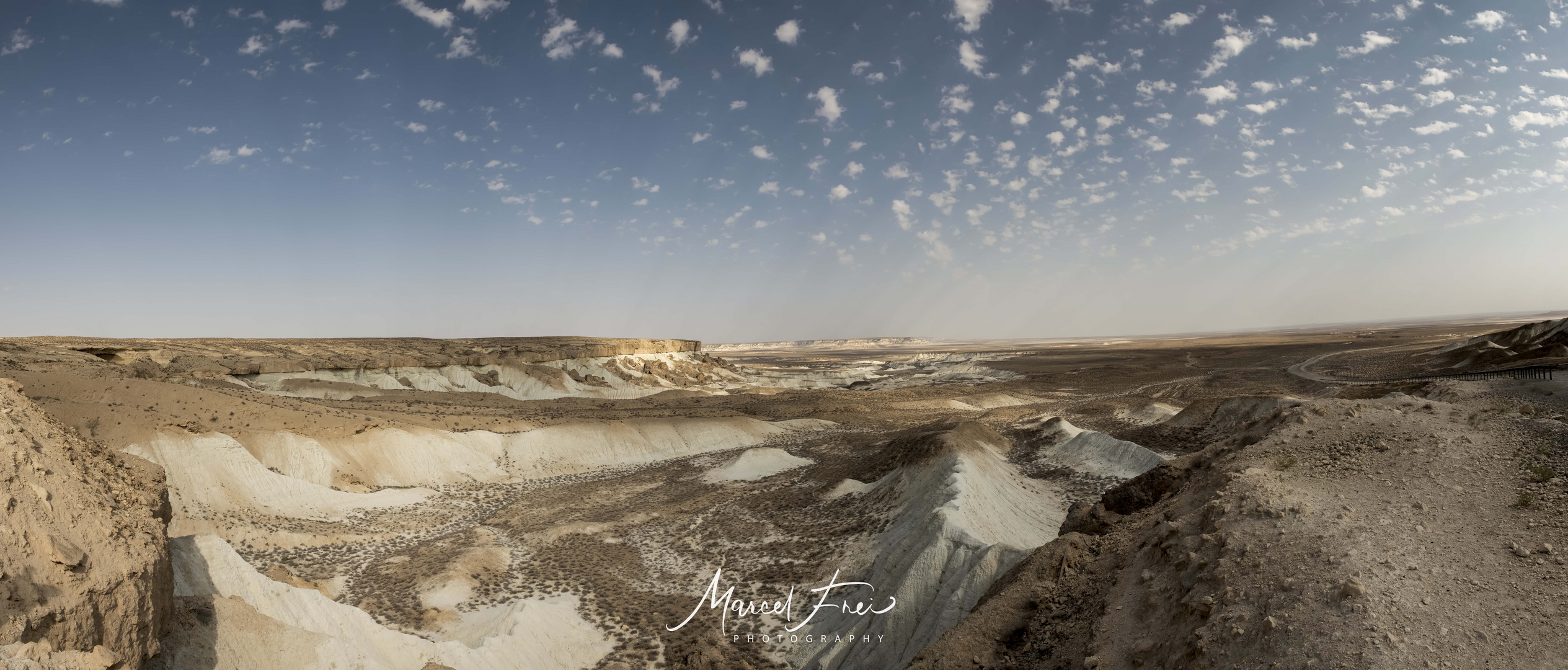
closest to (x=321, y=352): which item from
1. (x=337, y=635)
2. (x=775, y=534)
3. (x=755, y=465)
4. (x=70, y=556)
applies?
(x=755, y=465)

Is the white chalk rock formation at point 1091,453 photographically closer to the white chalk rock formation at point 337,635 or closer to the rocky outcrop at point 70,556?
the white chalk rock formation at point 337,635

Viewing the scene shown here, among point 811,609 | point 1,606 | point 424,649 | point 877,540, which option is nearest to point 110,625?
point 1,606

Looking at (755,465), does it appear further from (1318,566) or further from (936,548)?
(1318,566)

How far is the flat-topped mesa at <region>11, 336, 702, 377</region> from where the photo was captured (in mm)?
39750

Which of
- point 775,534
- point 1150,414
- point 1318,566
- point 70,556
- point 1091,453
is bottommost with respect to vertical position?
point 775,534

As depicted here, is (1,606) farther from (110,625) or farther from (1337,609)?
(1337,609)

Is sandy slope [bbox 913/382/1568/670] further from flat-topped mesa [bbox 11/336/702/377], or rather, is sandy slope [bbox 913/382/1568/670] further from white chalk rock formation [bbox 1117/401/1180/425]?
flat-topped mesa [bbox 11/336/702/377]

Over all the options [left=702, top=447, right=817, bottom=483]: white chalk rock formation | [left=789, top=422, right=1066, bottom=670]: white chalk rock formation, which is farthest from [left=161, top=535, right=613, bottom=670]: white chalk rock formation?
[left=702, top=447, right=817, bottom=483]: white chalk rock formation

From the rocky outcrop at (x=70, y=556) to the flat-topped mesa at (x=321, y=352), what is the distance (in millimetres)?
43933

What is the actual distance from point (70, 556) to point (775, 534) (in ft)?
46.9

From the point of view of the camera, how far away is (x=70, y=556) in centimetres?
493

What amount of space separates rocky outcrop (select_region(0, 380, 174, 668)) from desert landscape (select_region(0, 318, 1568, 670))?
3 centimetres

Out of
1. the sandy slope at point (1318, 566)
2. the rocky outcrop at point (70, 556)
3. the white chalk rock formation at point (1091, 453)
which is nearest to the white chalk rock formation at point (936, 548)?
the sandy slope at point (1318, 566)

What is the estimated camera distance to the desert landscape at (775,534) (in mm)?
5469
